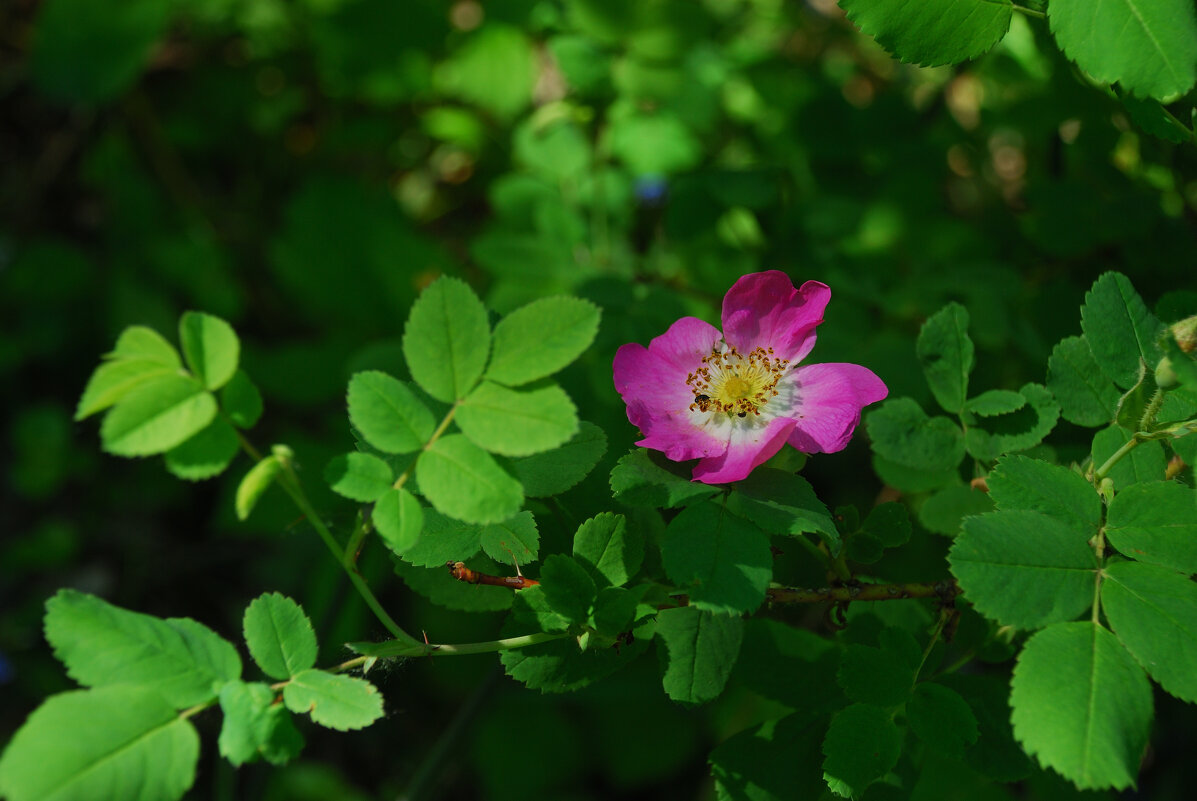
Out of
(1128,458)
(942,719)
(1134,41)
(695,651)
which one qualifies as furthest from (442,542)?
(1134,41)

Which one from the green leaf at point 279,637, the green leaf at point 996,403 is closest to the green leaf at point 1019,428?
the green leaf at point 996,403

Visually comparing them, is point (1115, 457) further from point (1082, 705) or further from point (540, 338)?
point (540, 338)

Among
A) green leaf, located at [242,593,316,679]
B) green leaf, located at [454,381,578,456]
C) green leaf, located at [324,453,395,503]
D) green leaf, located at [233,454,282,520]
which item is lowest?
green leaf, located at [242,593,316,679]

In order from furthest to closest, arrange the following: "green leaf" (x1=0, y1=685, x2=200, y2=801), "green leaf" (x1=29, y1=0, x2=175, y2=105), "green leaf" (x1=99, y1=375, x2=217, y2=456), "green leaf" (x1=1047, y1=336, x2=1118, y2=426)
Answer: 1. "green leaf" (x1=29, y1=0, x2=175, y2=105)
2. "green leaf" (x1=1047, y1=336, x2=1118, y2=426)
3. "green leaf" (x1=99, y1=375, x2=217, y2=456)
4. "green leaf" (x1=0, y1=685, x2=200, y2=801)

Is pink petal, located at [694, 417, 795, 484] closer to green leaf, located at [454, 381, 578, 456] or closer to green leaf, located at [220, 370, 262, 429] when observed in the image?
green leaf, located at [454, 381, 578, 456]

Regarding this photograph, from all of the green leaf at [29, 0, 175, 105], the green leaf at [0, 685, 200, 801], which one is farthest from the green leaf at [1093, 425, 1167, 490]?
the green leaf at [29, 0, 175, 105]

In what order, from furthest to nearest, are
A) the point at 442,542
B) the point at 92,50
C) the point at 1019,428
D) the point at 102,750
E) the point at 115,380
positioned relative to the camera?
the point at 92,50, the point at 1019,428, the point at 442,542, the point at 115,380, the point at 102,750
